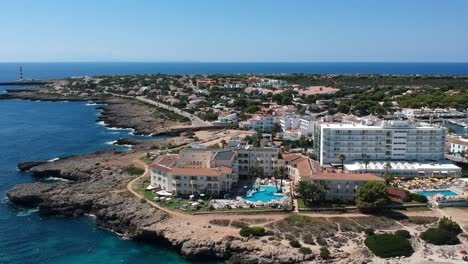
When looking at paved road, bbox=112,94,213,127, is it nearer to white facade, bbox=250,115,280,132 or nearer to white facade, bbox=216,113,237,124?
white facade, bbox=216,113,237,124

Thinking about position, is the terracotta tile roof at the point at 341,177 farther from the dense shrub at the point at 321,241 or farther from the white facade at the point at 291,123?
the white facade at the point at 291,123

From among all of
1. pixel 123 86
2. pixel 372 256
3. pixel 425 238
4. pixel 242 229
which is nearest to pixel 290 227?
pixel 242 229

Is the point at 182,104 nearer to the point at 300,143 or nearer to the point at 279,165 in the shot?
the point at 300,143

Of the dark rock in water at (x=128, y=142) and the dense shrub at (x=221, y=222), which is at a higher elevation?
the dark rock in water at (x=128, y=142)

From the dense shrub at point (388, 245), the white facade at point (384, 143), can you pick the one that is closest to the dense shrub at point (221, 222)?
the dense shrub at point (388, 245)

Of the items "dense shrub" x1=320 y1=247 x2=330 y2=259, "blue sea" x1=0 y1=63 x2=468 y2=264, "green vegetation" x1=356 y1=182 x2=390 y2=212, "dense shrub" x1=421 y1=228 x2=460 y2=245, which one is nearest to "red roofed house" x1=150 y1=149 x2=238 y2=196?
"blue sea" x1=0 y1=63 x2=468 y2=264

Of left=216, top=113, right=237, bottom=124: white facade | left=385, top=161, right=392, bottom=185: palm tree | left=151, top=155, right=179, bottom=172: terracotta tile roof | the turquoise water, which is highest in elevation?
Answer: left=216, top=113, right=237, bottom=124: white facade

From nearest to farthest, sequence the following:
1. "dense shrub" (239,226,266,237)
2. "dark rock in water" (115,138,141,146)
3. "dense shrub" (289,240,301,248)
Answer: "dense shrub" (289,240,301,248) < "dense shrub" (239,226,266,237) < "dark rock in water" (115,138,141,146)
